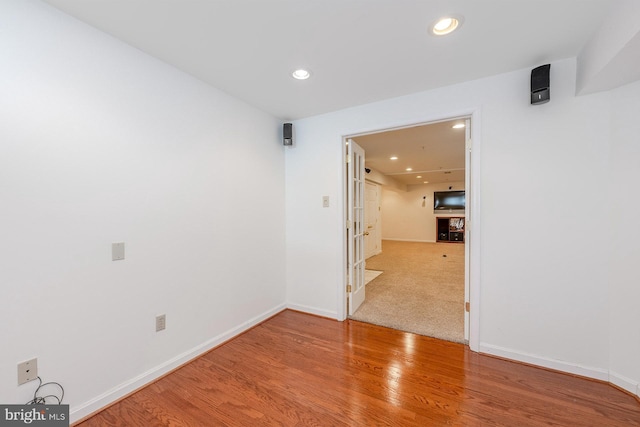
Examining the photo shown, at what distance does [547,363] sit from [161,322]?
3062 mm

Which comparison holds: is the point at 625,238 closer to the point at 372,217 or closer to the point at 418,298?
the point at 418,298

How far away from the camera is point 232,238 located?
2488mm

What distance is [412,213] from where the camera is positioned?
10.1 m

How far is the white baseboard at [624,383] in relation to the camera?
1640 millimetres

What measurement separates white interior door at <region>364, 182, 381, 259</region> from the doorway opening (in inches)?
1.1

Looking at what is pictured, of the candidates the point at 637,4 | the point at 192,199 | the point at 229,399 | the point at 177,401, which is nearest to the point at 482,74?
the point at 637,4

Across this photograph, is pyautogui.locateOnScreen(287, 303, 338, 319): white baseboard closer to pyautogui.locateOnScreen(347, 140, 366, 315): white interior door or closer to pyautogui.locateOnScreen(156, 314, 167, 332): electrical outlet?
pyautogui.locateOnScreen(347, 140, 366, 315): white interior door

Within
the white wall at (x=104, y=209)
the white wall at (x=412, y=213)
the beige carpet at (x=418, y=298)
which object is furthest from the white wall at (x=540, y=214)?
the white wall at (x=412, y=213)

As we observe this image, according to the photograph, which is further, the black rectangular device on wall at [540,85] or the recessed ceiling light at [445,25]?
the black rectangular device on wall at [540,85]

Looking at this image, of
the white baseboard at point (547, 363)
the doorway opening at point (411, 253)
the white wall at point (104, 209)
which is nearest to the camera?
the white wall at point (104, 209)

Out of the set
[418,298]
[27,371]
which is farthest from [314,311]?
[27,371]

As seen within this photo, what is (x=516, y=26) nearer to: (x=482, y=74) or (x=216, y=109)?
(x=482, y=74)

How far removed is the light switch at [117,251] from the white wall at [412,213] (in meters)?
8.97

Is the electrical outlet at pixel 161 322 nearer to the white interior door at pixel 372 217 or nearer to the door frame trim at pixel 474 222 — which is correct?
the door frame trim at pixel 474 222
